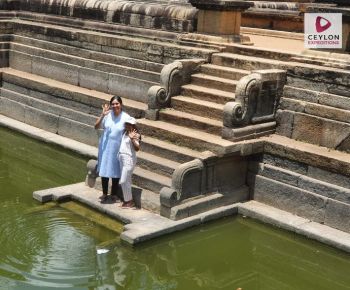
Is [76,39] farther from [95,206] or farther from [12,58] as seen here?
[95,206]

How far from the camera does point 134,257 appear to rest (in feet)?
23.7

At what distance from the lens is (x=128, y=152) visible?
8.17m

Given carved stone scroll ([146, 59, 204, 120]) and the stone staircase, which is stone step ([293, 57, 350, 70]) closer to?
the stone staircase

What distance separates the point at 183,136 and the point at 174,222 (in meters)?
1.46

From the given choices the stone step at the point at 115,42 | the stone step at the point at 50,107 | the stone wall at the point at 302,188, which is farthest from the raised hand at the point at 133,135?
the stone step at the point at 50,107

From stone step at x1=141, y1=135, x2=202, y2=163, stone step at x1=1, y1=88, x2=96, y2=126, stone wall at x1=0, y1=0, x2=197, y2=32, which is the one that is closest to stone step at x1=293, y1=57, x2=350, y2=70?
stone step at x1=141, y1=135, x2=202, y2=163

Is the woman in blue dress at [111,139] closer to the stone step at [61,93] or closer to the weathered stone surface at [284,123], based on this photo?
the stone step at [61,93]

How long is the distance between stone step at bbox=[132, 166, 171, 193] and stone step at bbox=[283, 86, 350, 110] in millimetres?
2195

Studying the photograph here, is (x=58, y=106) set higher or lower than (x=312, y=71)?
lower

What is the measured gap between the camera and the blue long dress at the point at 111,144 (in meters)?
8.25


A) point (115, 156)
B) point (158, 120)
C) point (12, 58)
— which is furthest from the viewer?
point (12, 58)

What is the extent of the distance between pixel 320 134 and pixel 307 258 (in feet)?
6.24

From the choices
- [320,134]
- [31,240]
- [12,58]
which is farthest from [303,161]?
[12,58]

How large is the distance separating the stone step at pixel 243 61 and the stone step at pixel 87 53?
116 cm
